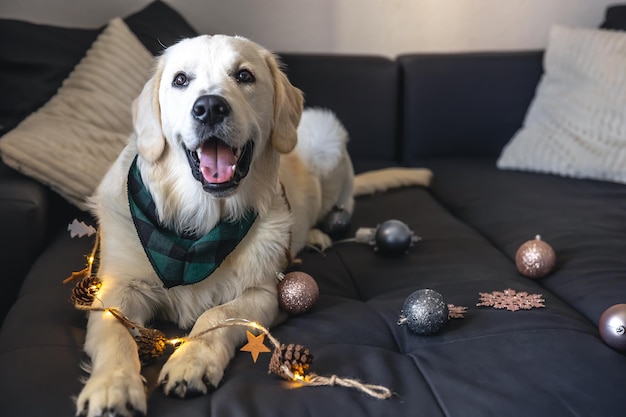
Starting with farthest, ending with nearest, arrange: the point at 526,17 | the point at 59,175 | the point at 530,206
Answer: the point at 526,17 → the point at 530,206 → the point at 59,175

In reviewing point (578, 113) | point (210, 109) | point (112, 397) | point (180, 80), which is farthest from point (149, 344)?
point (578, 113)

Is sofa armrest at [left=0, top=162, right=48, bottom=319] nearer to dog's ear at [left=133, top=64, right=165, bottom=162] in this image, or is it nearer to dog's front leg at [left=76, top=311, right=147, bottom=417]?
dog's ear at [left=133, top=64, right=165, bottom=162]

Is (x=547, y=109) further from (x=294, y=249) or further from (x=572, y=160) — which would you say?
(x=294, y=249)

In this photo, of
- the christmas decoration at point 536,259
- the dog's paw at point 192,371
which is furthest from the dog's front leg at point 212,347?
the christmas decoration at point 536,259

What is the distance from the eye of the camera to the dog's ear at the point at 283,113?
1.77 m

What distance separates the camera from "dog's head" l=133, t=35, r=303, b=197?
5.04ft

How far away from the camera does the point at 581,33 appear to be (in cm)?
300

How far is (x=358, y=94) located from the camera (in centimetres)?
308

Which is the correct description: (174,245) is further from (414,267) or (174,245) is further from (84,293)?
(414,267)

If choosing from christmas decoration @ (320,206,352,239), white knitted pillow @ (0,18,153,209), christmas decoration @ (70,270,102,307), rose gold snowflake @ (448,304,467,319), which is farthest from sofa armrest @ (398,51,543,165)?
christmas decoration @ (70,270,102,307)

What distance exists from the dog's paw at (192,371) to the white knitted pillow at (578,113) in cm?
198

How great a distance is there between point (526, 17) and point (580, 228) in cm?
178

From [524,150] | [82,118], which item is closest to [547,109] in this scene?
[524,150]

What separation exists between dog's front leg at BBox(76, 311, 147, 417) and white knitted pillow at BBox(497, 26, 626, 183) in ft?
6.83
